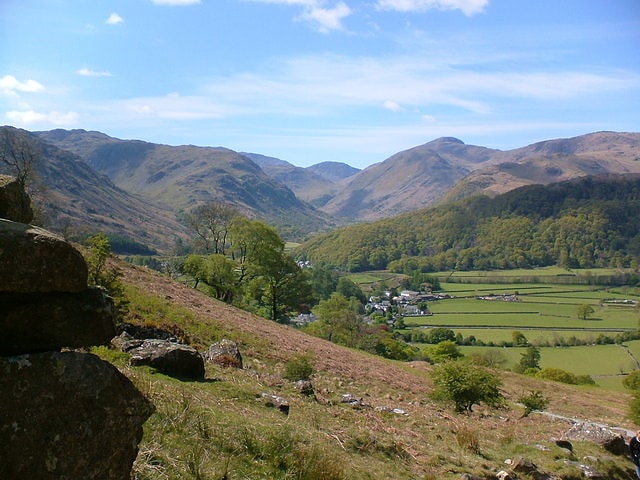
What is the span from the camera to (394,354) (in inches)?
2463

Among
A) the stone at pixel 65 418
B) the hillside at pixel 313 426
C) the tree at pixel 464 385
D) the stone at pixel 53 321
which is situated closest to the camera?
the stone at pixel 65 418

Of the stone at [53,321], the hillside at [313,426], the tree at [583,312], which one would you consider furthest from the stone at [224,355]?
the tree at [583,312]

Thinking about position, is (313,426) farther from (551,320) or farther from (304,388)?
(551,320)

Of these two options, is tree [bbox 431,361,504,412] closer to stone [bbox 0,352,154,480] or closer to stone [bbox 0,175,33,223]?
stone [bbox 0,352,154,480]

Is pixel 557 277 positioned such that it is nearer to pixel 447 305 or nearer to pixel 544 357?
pixel 447 305

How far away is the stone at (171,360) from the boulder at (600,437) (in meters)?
15.4

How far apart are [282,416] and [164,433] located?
5.29 m

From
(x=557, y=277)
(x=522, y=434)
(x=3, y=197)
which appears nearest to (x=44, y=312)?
(x=3, y=197)

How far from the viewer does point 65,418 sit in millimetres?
5930

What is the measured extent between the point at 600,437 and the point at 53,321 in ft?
71.8

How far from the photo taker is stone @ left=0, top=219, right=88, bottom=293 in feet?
19.3

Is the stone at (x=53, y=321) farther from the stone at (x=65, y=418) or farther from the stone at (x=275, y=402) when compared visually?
the stone at (x=275, y=402)

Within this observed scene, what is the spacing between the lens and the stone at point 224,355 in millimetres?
20698

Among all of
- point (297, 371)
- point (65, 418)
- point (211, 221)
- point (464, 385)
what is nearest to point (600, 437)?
point (464, 385)
